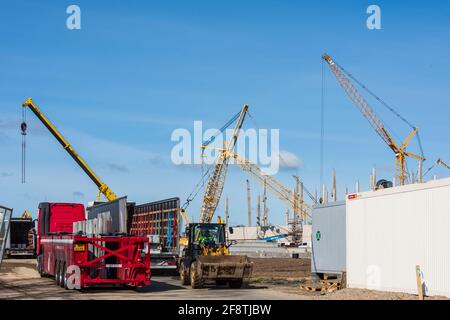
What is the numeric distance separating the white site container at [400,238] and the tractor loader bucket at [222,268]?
403cm

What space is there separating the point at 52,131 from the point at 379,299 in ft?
170

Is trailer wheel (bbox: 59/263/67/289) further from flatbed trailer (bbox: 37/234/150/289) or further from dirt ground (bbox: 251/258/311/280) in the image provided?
dirt ground (bbox: 251/258/311/280)

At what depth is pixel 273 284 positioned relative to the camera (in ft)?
114

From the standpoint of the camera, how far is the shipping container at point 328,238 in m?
30.7

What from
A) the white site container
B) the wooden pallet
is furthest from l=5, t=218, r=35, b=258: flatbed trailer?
the white site container

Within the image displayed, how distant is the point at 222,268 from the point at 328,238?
17.6ft

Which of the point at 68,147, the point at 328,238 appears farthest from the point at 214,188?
the point at 328,238

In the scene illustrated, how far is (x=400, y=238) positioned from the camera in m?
25.6

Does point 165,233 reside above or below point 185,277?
above

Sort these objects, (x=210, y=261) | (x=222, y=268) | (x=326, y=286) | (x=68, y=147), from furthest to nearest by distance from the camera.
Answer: (x=68, y=147) → (x=326, y=286) → (x=210, y=261) → (x=222, y=268)

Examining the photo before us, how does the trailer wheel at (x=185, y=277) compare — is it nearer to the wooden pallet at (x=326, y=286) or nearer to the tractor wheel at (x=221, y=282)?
the tractor wheel at (x=221, y=282)

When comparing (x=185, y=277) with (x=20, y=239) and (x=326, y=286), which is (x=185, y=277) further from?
(x=20, y=239)
